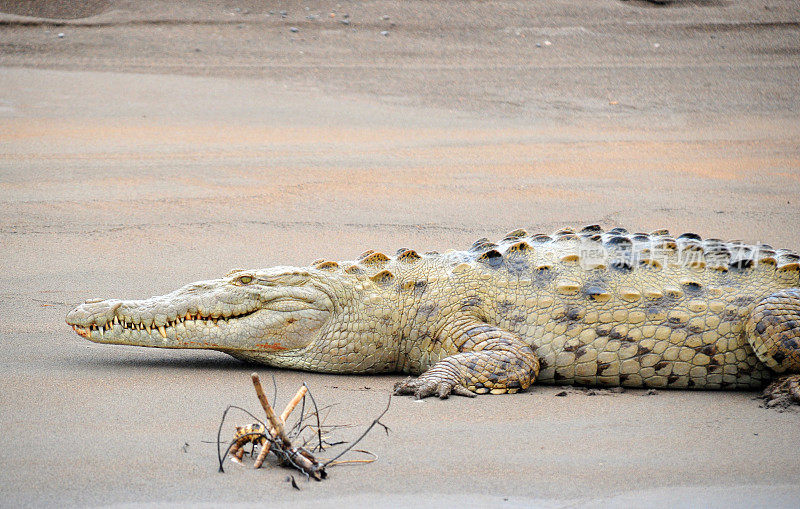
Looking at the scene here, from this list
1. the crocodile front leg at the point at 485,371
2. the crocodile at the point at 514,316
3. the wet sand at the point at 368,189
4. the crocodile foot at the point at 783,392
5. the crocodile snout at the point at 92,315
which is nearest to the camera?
the wet sand at the point at 368,189

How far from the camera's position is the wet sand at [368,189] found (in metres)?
3.69

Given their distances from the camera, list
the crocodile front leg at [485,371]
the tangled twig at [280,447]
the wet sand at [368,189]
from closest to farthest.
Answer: the tangled twig at [280,447]
the wet sand at [368,189]
the crocodile front leg at [485,371]

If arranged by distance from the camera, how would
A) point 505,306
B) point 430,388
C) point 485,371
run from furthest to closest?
point 505,306 → point 485,371 → point 430,388

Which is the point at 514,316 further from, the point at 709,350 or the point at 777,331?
the point at 777,331

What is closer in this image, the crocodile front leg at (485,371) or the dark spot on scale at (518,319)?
the crocodile front leg at (485,371)

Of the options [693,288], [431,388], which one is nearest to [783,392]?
[693,288]

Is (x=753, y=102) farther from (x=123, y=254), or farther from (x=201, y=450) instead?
(x=201, y=450)

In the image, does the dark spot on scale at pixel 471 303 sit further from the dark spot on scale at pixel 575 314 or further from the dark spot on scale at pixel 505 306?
the dark spot on scale at pixel 575 314

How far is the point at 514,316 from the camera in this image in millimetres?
4836

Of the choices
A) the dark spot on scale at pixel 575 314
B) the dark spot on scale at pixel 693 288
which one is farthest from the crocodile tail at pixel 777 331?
the dark spot on scale at pixel 575 314

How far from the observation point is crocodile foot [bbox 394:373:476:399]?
4.46 metres

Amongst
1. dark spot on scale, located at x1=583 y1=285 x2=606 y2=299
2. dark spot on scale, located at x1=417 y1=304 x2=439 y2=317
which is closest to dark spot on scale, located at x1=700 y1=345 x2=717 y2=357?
dark spot on scale, located at x1=583 y1=285 x2=606 y2=299

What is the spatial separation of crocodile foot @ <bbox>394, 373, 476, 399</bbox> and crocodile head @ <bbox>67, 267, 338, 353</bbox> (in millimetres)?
662

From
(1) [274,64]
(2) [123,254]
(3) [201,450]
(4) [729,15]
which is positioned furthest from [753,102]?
(3) [201,450]
